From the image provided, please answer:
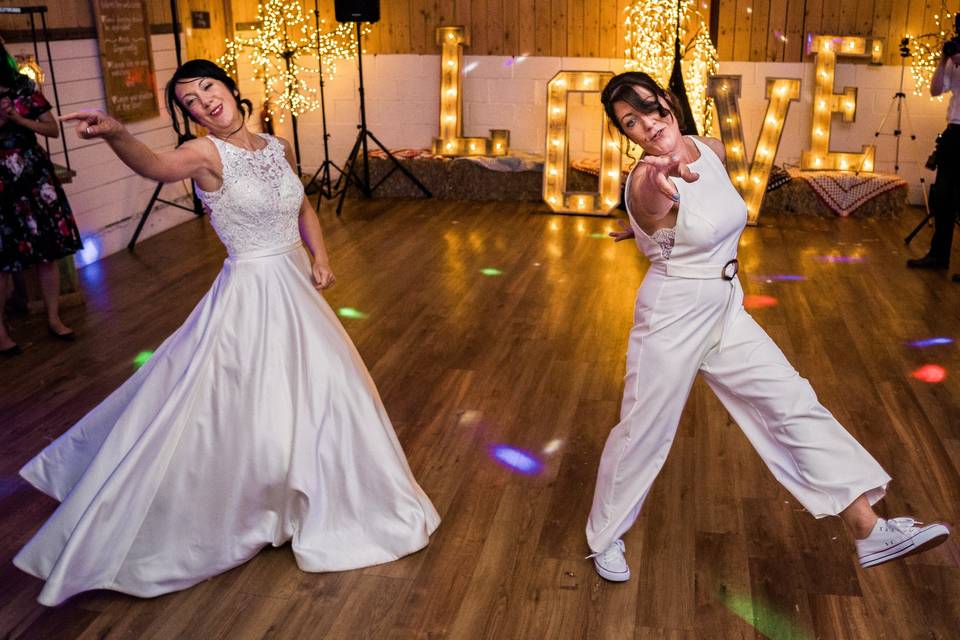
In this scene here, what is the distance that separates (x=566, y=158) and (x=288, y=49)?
2.41 meters

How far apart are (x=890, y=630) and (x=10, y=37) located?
5330 millimetres

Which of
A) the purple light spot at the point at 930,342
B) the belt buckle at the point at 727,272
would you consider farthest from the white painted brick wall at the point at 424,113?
the belt buckle at the point at 727,272

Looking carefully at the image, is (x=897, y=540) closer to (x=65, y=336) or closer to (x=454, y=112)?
(x=65, y=336)

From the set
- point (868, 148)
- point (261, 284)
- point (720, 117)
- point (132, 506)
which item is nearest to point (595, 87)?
point (720, 117)

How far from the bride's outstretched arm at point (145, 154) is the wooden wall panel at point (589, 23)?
15.8 feet

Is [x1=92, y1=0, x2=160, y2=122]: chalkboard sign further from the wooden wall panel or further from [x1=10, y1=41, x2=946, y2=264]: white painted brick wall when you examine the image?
the wooden wall panel

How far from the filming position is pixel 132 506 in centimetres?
263

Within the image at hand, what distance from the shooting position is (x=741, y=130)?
23.1 ft

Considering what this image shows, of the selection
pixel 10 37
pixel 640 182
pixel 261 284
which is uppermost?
pixel 10 37

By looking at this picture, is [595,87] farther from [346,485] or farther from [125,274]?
[346,485]

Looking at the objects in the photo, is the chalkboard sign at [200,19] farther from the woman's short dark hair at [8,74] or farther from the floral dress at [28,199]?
the woman's short dark hair at [8,74]

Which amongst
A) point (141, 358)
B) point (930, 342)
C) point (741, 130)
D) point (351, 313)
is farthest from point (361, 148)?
point (930, 342)

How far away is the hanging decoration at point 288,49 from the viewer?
7.91m

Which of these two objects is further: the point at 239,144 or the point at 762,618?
the point at 239,144
